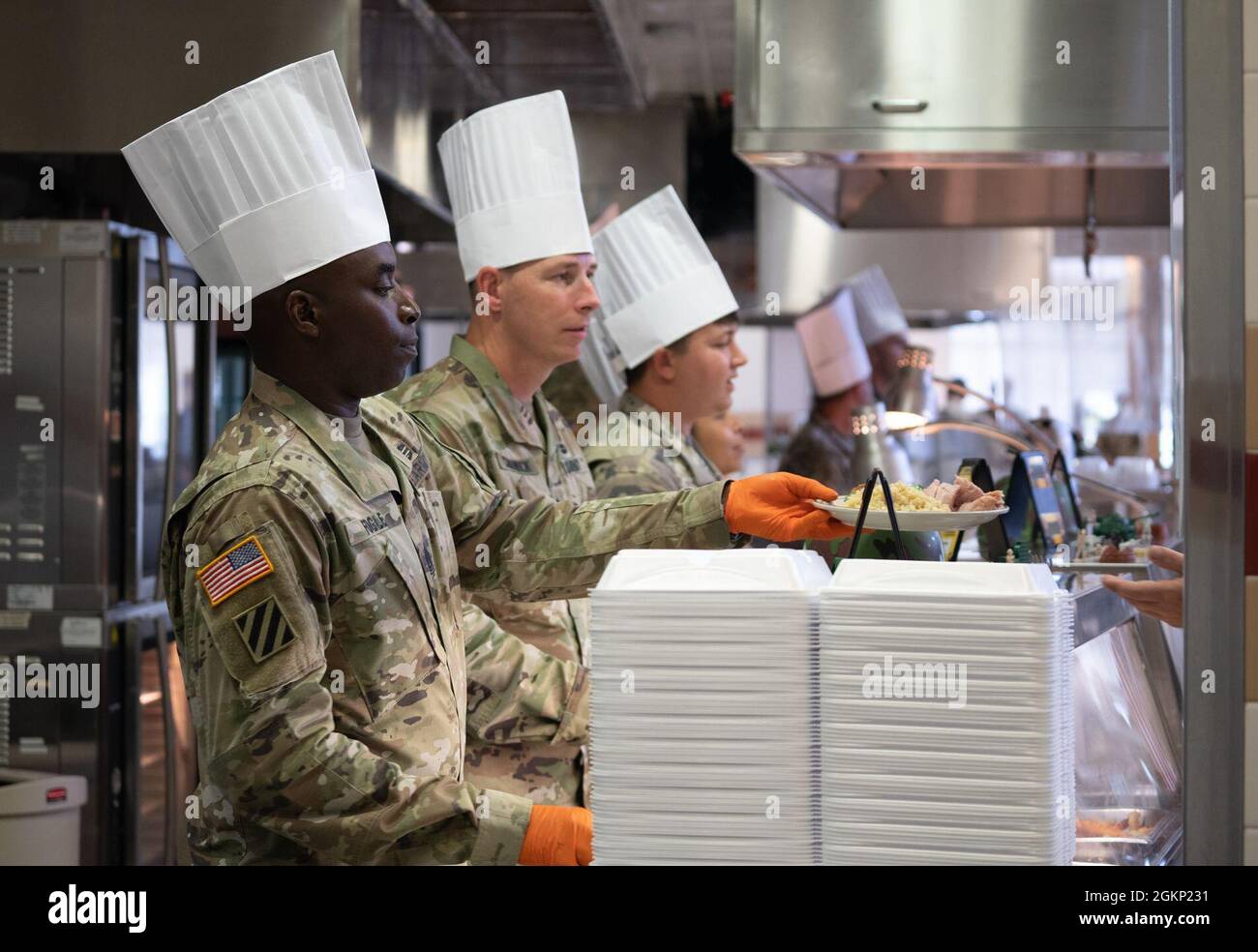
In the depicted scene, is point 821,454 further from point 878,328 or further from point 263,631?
point 263,631

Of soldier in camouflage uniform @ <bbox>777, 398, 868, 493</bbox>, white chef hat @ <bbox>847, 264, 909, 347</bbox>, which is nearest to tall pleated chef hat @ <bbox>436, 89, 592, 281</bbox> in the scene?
soldier in camouflage uniform @ <bbox>777, 398, 868, 493</bbox>

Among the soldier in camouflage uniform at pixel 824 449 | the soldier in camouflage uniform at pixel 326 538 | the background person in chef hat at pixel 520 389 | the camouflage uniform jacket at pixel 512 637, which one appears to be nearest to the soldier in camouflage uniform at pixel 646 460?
the background person in chef hat at pixel 520 389

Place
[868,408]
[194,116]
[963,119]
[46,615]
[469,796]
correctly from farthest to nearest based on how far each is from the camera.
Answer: [868,408]
[46,615]
[963,119]
[194,116]
[469,796]

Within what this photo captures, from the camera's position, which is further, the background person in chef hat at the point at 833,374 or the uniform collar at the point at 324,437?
the background person in chef hat at the point at 833,374

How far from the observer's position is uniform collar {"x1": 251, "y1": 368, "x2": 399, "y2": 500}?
5.63 feet

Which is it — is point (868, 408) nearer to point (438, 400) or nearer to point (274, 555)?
point (438, 400)

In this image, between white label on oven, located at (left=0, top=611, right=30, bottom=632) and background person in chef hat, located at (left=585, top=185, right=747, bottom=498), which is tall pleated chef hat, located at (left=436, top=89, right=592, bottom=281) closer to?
background person in chef hat, located at (left=585, top=185, right=747, bottom=498)

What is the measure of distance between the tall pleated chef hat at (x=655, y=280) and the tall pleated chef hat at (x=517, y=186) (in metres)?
0.58

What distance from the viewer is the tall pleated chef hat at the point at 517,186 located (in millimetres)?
2764

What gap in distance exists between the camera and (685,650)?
4.07 feet

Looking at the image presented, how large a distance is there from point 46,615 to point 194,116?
2018 millimetres

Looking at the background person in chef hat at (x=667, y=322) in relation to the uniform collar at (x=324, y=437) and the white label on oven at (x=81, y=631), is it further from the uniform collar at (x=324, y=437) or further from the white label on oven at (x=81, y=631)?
the uniform collar at (x=324, y=437)

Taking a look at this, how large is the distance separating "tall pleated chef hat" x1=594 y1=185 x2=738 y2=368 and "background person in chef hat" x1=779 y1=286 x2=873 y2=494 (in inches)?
59.1
